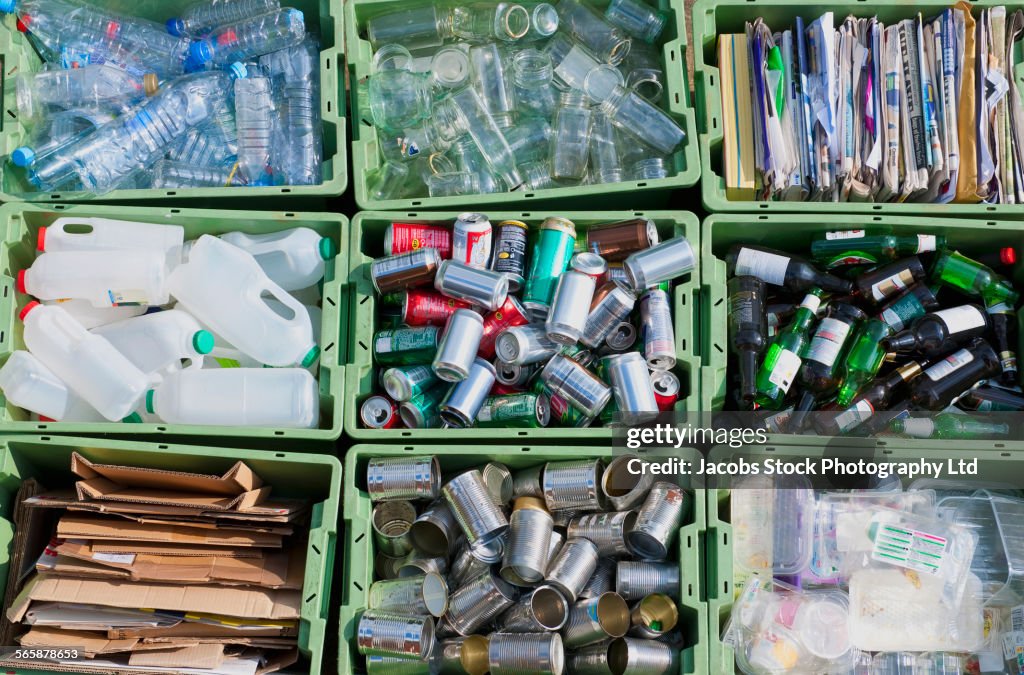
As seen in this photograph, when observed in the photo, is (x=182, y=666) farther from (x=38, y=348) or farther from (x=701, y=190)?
(x=701, y=190)

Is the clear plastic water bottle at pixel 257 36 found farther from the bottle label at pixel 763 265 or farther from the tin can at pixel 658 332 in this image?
the bottle label at pixel 763 265

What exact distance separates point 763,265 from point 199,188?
1841 millimetres

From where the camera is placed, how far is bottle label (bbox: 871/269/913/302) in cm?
299

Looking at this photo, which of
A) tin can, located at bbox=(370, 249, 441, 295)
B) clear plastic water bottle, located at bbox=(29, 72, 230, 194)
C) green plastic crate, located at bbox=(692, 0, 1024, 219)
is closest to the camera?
tin can, located at bbox=(370, 249, 441, 295)

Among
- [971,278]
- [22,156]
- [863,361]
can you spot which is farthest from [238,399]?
[971,278]

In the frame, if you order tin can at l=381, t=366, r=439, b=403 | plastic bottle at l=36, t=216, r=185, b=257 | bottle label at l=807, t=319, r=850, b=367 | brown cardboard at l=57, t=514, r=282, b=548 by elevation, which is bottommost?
brown cardboard at l=57, t=514, r=282, b=548

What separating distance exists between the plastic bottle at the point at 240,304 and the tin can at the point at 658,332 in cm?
104

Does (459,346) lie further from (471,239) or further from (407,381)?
(471,239)

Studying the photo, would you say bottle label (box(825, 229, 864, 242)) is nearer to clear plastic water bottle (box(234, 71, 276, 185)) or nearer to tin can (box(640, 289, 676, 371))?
tin can (box(640, 289, 676, 371))

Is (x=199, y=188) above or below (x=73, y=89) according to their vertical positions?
below

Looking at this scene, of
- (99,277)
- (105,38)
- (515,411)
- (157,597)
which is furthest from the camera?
(105,38)

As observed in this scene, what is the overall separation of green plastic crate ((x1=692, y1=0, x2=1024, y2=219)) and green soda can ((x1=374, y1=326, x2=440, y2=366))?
987 mm

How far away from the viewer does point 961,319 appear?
295 centimetres

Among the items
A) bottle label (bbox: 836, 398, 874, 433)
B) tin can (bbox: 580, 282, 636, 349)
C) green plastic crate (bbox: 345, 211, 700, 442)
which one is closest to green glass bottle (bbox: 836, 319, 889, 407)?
bottle label (bbox: 836, 398, 874, 433)
